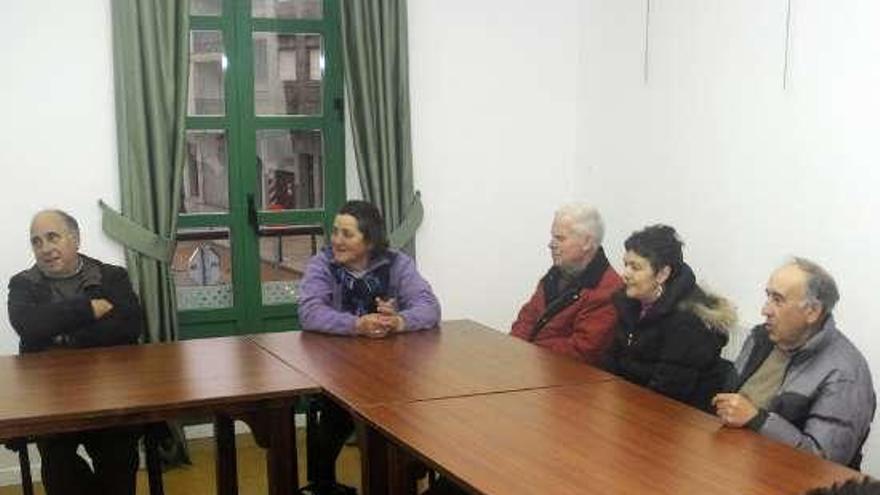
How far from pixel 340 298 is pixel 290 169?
1.09m

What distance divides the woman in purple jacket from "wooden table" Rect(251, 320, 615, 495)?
58 mm

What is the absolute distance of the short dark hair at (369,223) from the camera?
338 cm

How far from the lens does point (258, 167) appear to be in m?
4.23

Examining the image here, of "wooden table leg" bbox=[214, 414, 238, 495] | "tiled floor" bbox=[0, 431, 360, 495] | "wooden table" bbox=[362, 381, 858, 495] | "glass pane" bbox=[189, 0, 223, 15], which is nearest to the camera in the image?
"wooden table" bbox=[362, 381, 858, 495]

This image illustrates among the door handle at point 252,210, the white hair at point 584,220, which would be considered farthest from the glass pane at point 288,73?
the white hair at point 584,220

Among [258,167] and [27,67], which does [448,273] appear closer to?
[258,167]

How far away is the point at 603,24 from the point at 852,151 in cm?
173

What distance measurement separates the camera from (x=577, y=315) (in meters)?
3.30

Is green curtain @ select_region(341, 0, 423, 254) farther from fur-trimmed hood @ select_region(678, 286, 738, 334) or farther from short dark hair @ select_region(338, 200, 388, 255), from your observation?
fur-trimmed hood @ select_region(678, 286, 738, 334)

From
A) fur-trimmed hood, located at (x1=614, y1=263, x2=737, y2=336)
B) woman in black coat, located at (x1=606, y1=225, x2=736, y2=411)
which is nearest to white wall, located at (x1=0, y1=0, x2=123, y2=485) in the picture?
woman in black coat, located at (x1=606, y1=225, x2=736, y2=411)

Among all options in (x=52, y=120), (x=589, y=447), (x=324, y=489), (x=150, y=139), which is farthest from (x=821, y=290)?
(x=52, y=120)

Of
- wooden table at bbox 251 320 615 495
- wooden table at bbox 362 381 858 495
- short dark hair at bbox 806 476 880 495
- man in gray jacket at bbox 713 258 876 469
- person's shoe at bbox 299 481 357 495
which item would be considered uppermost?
short dark hair at bbox 806 476 880 495

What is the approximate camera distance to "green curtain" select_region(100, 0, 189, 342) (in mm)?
3783

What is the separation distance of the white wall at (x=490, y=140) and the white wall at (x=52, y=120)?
144 centimetres
